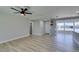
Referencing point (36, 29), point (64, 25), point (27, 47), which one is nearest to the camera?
point (27, 47)

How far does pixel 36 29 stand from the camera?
51.7 ft

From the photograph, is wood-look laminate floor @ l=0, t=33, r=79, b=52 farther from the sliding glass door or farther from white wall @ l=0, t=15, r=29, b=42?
the sliding glass door

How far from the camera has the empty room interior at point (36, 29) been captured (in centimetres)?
631

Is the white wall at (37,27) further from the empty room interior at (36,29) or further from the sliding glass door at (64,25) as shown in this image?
the sliding glass door at (64,25)

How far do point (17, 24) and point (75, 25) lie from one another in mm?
8475

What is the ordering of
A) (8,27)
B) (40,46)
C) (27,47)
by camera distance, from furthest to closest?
(8,27) → (40,46) → (27,47)

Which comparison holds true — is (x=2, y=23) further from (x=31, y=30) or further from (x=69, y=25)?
(x=69, y=25)

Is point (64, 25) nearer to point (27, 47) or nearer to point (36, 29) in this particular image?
point (36, 29)

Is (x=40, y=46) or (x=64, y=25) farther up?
(x=64, y=25)

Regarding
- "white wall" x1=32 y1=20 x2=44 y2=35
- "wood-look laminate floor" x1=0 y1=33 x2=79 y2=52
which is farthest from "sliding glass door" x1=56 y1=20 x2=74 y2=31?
"wood-look laminate floor" x1=0 y1=33 x2=79 y2=52

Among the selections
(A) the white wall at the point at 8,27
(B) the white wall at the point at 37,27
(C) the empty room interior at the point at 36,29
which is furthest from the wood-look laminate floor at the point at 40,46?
(B) the white wall at the point at 37,27

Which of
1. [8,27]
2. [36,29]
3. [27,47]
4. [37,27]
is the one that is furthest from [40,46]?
[36,29]
